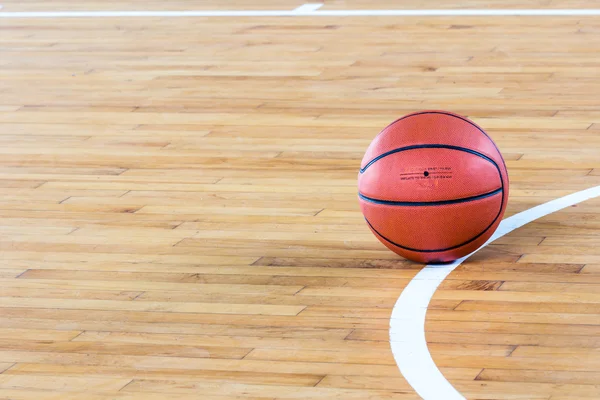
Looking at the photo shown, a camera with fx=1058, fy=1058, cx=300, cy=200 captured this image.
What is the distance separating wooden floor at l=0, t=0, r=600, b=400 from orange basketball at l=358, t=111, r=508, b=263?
126mm

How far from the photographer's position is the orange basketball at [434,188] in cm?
309

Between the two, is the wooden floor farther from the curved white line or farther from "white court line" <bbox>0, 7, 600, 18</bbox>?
"white court line" <bbox>0, 7, 600, 18</bbox>

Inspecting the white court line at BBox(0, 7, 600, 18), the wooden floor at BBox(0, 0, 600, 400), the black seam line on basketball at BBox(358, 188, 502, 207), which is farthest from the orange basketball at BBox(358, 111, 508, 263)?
the white court line at BBox(0, 7, 600, 18)

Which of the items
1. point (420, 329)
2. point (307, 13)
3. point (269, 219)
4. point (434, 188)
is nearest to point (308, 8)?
point (307, 13)

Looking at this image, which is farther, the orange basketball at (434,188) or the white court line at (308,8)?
the white court line at (308,8)

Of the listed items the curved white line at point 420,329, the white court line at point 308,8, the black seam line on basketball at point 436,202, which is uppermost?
the black seam line on basketball at point 436,202

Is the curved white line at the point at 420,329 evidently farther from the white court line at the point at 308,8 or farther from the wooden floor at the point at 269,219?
the white court line at the point at 308,8

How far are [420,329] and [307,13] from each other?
4.94 m

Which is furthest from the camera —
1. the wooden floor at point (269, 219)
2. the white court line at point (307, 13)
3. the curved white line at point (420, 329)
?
the white court line at point (307, 13)

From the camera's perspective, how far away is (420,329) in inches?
113

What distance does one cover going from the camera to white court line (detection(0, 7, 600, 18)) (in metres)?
7.09

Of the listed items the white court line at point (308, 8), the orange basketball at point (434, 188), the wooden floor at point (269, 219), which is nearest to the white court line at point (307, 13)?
the white court line at point (308, 8)

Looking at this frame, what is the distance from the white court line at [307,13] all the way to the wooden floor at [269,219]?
0.30 m

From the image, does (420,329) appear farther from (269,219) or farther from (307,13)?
(307,13)
